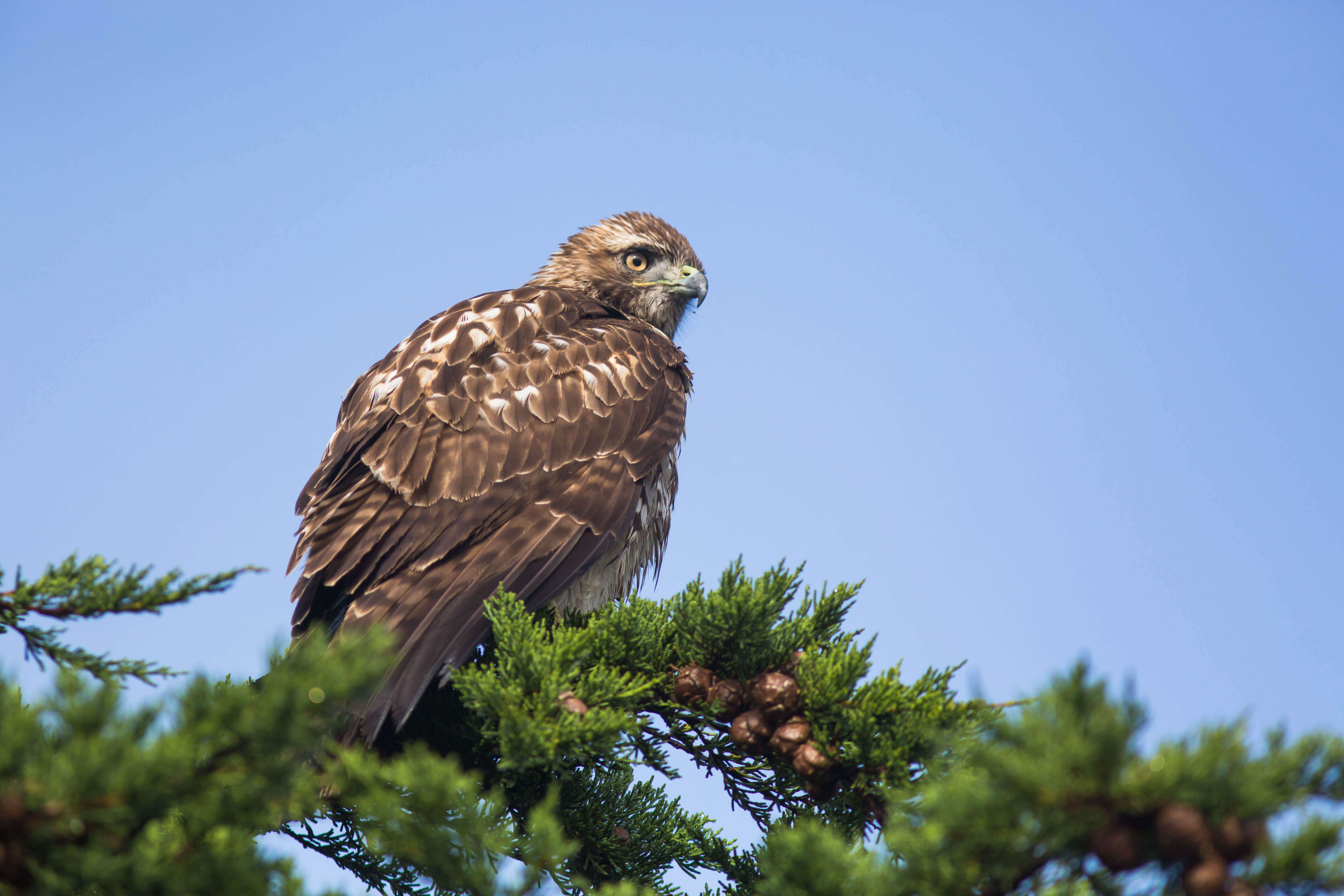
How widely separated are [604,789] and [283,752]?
2.28 meters

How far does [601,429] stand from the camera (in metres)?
4.79

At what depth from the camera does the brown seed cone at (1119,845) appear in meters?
1.56

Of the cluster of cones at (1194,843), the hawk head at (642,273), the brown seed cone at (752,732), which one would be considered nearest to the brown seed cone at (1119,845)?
the cluster of cones at (1194,843)

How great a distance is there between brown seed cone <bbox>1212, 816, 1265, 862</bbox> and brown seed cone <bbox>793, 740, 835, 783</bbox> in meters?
1.36

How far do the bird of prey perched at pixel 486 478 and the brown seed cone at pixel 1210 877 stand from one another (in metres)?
2.48

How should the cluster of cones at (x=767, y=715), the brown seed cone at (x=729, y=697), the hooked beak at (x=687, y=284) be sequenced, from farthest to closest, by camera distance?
the hooked beak at (x=687, y=284), the brown seed cone at (x=729, y=697), the cluster of cones at (x=767, y=715)

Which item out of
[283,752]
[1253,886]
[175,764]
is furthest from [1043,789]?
[175,764]

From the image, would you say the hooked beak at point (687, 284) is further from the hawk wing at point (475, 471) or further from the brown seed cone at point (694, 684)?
the brown seed cone at point (694, 684)

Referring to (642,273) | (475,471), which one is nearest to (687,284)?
(642,273)

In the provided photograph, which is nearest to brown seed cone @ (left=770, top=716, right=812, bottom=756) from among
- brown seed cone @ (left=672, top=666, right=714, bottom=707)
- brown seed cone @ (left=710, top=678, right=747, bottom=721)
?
brown seed cone @ (left=710, top=678, right=747, bottom=721)

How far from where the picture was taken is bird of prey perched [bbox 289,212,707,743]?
3.83m

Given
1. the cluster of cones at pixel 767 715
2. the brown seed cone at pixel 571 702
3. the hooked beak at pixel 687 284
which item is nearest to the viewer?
the brown seed cone at pixel 571 702

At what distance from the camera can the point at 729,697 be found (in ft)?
9.99

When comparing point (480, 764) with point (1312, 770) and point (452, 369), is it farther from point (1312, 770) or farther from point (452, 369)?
point (1312, 770)
